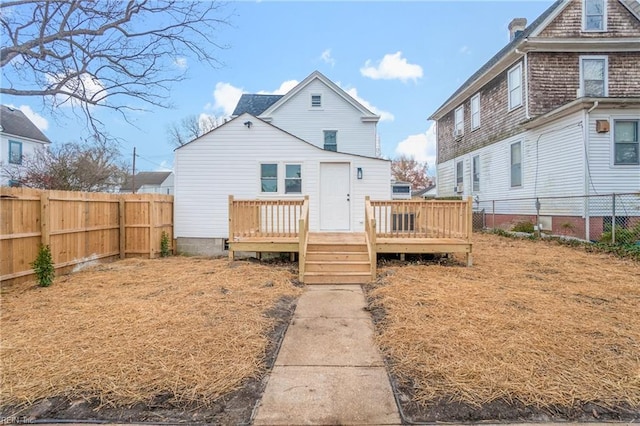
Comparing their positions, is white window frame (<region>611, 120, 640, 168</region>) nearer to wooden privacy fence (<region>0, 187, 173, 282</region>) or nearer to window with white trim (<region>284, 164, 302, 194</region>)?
window with white trim (<region>284, 164, 302, 194</region>)

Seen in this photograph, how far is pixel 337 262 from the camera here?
6.34 m

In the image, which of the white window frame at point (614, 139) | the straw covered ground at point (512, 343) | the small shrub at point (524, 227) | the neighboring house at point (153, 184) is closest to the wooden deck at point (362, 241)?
the straw covered ground at point (512, 343)

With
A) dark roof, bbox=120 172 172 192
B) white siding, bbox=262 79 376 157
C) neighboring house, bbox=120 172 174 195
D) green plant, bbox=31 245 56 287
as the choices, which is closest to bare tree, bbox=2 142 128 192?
white siding, bbox=262 79 376 157

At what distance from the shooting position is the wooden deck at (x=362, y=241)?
6.15 m

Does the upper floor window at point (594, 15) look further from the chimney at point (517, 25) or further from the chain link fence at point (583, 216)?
the chain link fence at point (583, 216)

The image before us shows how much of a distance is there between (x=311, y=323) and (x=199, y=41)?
27.4ft

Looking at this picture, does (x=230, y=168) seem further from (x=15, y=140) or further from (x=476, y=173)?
(x=15, y=140)

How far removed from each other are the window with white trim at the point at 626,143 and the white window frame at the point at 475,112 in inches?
243

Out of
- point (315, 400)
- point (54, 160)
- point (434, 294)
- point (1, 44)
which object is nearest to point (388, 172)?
point (434, 294)

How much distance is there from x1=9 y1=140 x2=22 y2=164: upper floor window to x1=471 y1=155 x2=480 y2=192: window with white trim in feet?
83.3

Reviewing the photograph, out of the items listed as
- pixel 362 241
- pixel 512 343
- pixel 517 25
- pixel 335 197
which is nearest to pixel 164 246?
pixel 335 197

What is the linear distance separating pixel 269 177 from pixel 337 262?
4161 millimetres

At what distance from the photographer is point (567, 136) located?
415 inches

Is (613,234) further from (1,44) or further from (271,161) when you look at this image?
(1,44)
